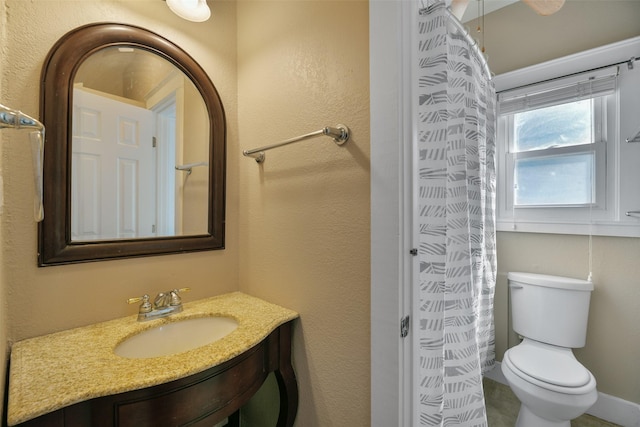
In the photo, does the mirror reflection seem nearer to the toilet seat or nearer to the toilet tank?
the toilet seat

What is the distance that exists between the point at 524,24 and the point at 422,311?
2.07m

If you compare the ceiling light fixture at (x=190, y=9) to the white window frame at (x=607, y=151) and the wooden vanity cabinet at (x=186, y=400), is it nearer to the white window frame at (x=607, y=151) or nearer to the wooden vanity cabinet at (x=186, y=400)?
the wooden vanity cabinet at (x=186, y=400)

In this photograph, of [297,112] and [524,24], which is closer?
[297,112]

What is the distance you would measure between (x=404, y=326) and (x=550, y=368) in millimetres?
1234

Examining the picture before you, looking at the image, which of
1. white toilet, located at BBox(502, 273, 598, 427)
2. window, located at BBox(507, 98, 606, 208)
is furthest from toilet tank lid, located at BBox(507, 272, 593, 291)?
window, located at BBox(507, 98, 606, 208)

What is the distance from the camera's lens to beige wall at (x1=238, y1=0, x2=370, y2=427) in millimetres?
850

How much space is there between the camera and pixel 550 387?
4.03 ft

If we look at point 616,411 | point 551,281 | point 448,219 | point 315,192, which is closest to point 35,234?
point 315,192

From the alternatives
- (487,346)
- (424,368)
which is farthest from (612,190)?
(424,368)

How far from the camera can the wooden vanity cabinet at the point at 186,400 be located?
0.59 m

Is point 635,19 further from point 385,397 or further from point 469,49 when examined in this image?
point 385,397

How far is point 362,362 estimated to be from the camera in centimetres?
84

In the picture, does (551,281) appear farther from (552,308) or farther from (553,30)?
(553,30)

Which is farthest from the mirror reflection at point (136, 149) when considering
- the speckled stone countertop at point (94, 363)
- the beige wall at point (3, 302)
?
the speckled stone countertop at point (94, 363)
